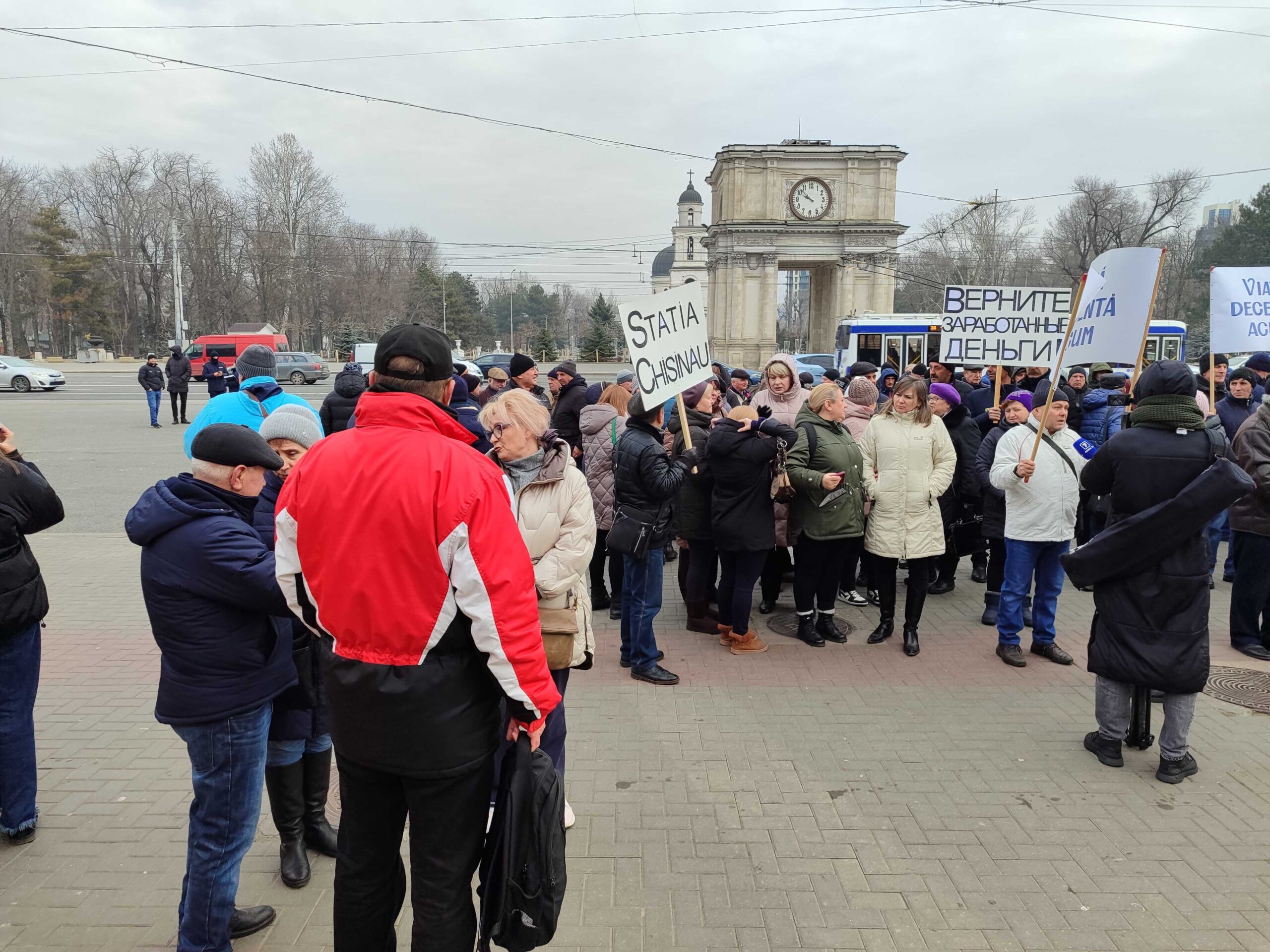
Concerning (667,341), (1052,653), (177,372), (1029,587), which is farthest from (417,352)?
(177,372)

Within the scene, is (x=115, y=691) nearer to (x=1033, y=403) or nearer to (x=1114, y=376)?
(x=1033, y=403)

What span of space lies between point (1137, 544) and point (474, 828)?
12.0 ft

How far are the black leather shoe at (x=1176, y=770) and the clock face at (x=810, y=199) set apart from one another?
52.5 metres

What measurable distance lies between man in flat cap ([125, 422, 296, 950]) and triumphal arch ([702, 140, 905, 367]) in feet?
168

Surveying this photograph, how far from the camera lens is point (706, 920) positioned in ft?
10.8

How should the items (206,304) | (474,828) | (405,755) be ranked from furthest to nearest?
1. (206,304)
2. (474,828)
3. (405,755)

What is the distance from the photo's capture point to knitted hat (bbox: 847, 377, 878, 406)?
7469mm

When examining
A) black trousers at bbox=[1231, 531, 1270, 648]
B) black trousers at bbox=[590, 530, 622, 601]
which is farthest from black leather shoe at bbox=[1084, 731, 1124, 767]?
black trousers at bbox=[590, 530, 622, 601]

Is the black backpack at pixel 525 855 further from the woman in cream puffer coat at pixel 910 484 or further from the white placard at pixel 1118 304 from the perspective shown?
the white placard at pixel 1118 304

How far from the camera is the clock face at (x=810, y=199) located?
52844 mm

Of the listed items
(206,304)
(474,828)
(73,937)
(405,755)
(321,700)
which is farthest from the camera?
(206,304)

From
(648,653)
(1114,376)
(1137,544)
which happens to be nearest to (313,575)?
(648,653)

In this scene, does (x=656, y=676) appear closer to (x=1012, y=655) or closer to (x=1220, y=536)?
(x=1012, y=655)

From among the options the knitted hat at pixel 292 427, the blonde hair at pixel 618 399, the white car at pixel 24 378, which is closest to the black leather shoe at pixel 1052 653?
the blonde hair at pixel 618 399
